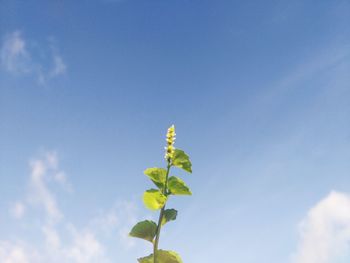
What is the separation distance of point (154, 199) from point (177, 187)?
0.45 m

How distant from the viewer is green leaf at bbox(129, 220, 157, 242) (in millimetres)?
6086

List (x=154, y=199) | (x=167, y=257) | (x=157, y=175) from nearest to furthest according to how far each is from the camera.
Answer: (x=167, y=257), (x=154, y=199), (x=157, y=175)

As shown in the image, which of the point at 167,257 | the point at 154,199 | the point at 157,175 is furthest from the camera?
the point at 157,175

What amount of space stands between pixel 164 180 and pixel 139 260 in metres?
1.44

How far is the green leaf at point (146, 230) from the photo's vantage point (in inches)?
240

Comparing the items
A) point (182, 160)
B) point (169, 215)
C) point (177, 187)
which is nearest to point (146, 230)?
→ point (169, 215)

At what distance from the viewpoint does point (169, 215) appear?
6.26 metres

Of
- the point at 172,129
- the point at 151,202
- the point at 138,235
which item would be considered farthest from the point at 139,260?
the point at 172,129

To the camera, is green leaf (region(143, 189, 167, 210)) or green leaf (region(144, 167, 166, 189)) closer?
green leaf (region(143, 189, 167, 210))

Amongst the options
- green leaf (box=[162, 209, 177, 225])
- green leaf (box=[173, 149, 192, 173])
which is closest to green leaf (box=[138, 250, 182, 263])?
green leaf (box=[162, 209, 177, 225])

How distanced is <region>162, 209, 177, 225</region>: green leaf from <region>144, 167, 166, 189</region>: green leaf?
1.45ft

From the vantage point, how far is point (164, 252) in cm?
595

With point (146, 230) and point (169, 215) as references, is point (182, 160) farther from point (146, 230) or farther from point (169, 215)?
point (146, 230)

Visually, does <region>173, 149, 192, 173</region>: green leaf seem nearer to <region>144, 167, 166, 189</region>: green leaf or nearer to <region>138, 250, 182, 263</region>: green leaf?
<region>144, 167, 166, 189</region>: green leaf
